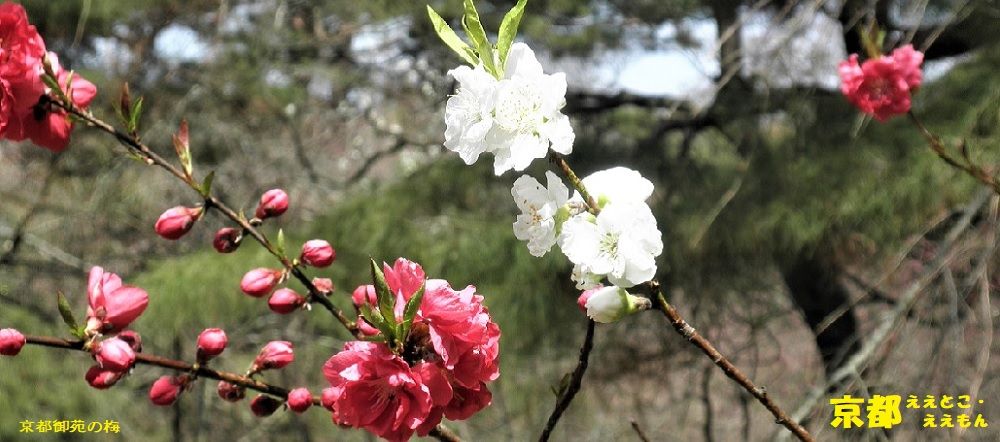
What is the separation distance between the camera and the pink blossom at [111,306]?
1.54ft

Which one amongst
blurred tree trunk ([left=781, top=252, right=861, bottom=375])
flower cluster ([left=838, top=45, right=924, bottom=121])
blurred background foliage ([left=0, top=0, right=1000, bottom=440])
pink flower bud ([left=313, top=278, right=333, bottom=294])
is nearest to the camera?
pink flower bud ([left=313, top=278, right=333, bottom=294])

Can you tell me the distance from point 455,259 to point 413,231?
134 millimetres

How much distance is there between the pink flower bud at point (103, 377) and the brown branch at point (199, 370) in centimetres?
1

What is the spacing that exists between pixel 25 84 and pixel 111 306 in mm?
122

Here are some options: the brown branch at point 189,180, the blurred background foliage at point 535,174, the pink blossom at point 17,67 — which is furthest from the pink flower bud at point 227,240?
the blurred background foliage at point 535,174

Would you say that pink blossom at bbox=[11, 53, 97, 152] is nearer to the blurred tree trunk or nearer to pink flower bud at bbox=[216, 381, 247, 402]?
pink flower bud at bbox=[216, 381, 247, 402]

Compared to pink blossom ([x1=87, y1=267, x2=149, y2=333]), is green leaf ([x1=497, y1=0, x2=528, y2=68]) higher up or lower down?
higher up

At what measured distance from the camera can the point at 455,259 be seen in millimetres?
1628

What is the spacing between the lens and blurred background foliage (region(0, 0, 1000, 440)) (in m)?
1.53

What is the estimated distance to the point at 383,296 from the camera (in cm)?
33

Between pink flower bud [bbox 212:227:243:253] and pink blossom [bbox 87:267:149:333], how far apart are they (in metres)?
0.05

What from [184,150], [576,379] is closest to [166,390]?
[184,150]

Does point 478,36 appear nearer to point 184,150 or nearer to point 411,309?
point 411,309

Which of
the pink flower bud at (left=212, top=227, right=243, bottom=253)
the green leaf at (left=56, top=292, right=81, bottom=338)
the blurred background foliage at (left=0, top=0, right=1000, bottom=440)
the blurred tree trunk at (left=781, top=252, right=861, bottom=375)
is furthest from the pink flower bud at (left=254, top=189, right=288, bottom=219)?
the blurred tree trunk at (left=781, top=252, right=861, bottom=375)
